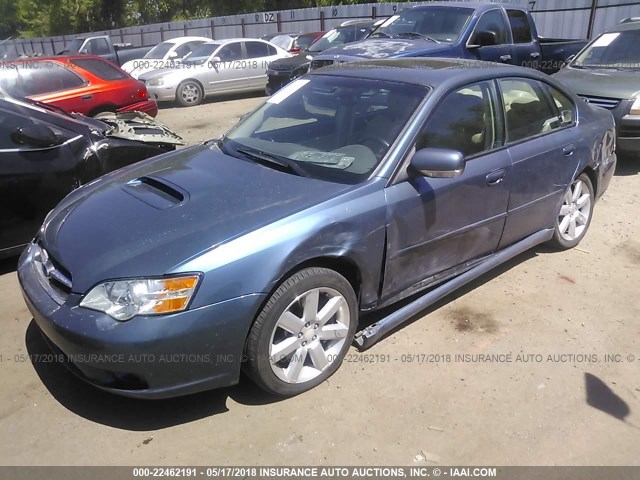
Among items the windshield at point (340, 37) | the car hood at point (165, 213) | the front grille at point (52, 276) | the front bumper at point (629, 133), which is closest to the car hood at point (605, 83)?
the front bumper at point (629, 133)

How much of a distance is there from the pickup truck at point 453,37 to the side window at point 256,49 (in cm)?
603

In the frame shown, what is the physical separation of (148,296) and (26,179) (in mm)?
2428

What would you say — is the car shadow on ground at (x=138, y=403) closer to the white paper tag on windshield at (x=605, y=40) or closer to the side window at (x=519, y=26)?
the white paper tag on windshield at (x=605, y=40)

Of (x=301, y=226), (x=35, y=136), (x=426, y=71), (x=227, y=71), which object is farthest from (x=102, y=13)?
(x=301, y=226)

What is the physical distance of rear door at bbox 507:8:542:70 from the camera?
921 cm

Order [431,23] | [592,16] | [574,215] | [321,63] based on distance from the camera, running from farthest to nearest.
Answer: [592,16] < [431,23] < [321,63] < [574,215]

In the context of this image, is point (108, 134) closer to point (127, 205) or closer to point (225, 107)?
point (127, 205)

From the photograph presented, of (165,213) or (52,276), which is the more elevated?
(165,213)

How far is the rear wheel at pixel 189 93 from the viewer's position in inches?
511

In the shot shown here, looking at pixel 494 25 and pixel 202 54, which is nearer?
pixel 494 25

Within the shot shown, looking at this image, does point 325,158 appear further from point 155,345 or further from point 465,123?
point 155,345

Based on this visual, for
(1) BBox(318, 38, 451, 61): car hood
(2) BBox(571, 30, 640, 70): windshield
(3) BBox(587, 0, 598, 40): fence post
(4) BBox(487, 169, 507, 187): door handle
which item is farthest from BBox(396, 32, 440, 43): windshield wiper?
(3) BBox(587, 0, 598, 40): fence post

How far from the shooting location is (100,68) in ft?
30.5

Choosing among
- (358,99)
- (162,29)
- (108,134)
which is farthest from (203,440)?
(162,29)
